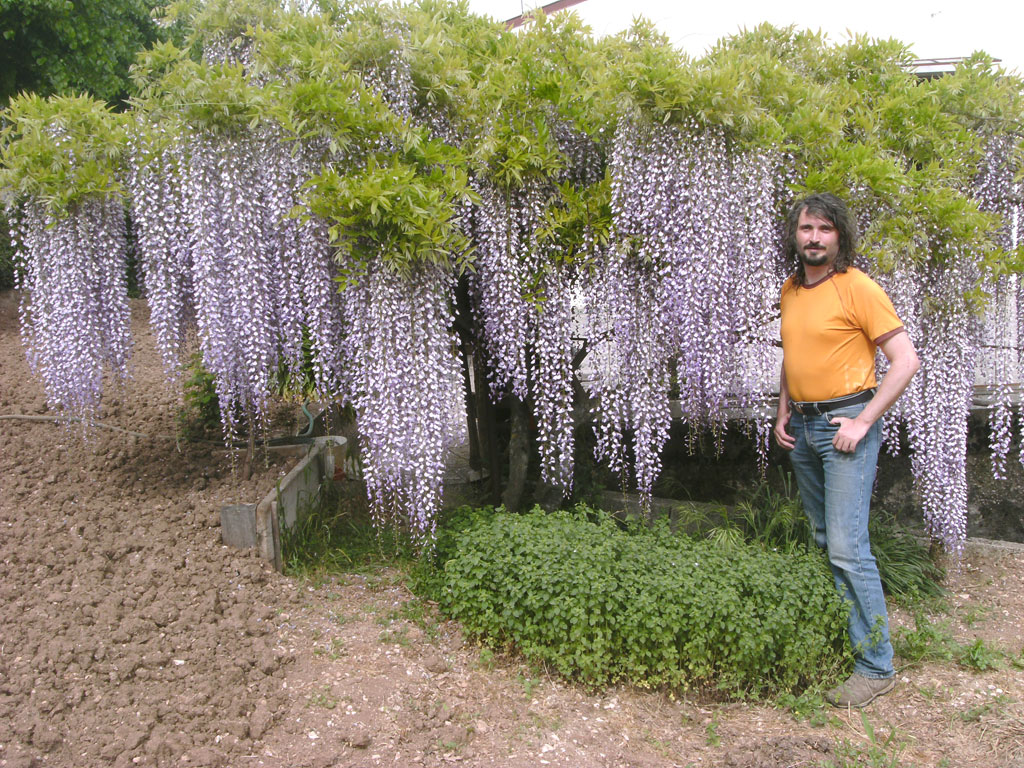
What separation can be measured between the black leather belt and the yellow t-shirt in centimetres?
2

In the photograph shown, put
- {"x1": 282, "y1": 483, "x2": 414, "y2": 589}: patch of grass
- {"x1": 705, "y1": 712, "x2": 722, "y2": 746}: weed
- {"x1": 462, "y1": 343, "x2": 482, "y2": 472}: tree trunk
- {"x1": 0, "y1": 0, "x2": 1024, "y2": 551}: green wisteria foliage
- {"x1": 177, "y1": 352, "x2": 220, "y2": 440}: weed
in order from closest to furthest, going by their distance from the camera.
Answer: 1. {"x1": 705, "y1": 712, "x2": 722, "y2": 746}: weed
2. {"x1": 0, "y1": 0, "x2": 1024, "y2": 551}: green wisteria foliage
3. {"x1": 282, "y1": 483, "x2": 414, "y2": 589}: patch of grass
4. {"x1": 177, "y1": 352, "x2": 220, "y2": 440}: weed
5. {"x1": 462, "y1": 343, "x2": 482, "y2": 472}: tree trunk

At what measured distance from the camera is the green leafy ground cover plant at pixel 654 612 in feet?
10.8

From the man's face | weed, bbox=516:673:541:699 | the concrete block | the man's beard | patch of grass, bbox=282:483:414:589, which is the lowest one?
weed, bbox=516:673:541:699

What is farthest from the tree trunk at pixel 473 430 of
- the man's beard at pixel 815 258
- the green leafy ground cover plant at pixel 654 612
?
the man's beard at pixel 815 258

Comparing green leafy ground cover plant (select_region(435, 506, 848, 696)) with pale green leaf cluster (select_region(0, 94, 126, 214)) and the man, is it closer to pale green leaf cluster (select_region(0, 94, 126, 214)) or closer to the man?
the man

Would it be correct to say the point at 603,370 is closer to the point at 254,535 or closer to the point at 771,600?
the point at 771,600

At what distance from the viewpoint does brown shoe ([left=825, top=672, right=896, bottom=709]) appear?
10.8 ft

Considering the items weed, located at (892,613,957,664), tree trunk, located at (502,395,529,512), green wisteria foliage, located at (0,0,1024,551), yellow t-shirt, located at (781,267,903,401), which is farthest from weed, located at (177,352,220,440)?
weed, located at (892,613,957,664)

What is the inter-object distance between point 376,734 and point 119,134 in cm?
344

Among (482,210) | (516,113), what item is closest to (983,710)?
(482,210)

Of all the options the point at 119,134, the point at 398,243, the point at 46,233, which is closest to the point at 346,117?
the point at 398,243

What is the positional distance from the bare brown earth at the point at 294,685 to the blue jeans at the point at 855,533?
0.27m

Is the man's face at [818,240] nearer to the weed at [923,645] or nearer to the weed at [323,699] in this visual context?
the weed at [923,645]

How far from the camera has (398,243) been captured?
372 cm
